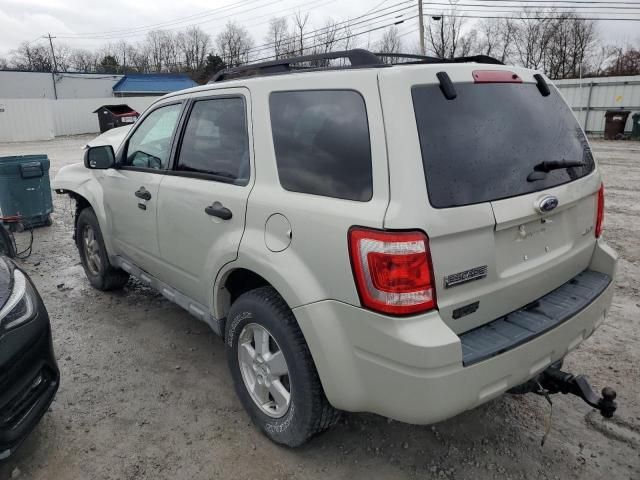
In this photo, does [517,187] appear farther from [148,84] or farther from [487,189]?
[148,84]

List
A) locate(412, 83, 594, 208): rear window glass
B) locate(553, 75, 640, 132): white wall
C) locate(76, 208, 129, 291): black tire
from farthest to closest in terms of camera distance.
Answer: locate(553, 75, 640, 132): white wall
locate(76, 208, 129, 291): black tire
locate(412, 83, 594, 208): rear window glass

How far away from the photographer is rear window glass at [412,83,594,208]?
2.02 meters

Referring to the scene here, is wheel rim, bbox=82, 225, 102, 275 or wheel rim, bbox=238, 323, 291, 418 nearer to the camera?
wheel rim, bbox=238, 323, 291, 418

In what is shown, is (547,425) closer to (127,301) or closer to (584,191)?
(584,191)

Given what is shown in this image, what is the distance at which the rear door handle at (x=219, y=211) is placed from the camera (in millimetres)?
2680

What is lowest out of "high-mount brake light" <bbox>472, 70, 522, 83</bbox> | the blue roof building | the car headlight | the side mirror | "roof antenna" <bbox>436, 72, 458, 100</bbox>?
the car headlight

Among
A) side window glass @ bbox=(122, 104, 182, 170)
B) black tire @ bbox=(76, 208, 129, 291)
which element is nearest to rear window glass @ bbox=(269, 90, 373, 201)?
side window glass @ bbox=(122, 104, 182, 170)

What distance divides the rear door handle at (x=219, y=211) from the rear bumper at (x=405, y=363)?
76 centimetres

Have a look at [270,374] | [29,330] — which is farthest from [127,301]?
[270,374]

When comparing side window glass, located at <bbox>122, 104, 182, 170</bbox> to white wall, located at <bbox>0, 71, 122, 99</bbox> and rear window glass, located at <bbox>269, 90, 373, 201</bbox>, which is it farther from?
white wall, located at <bbox>0, 71, 122, 99</bbox>

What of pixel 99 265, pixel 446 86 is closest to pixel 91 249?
pixel 99 265

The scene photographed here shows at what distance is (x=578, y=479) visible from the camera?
7.86ft

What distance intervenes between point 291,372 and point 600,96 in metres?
23.0

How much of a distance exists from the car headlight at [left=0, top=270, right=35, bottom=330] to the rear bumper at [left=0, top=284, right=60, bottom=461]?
4 cm
